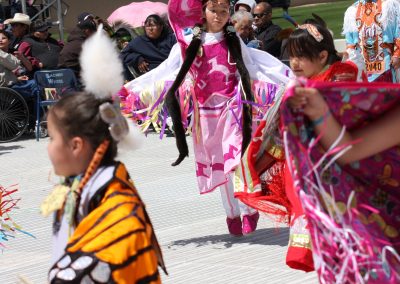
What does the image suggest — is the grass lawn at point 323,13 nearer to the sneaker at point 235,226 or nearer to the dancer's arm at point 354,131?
the sneaker at point 235,226

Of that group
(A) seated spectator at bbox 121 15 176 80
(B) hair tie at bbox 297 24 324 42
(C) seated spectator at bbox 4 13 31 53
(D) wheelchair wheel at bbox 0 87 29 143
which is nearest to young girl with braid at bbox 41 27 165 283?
(B) hair tie at bbox 297 24 324 42

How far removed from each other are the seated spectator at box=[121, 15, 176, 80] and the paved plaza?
2923 mm

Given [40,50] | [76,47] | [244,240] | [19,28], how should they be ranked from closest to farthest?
[244,240], [76,47], [40,50], [19,28]

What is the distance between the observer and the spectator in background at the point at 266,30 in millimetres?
11938

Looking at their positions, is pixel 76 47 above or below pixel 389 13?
below

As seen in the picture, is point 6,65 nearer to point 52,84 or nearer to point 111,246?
point 52,84

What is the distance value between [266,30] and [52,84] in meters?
2.61

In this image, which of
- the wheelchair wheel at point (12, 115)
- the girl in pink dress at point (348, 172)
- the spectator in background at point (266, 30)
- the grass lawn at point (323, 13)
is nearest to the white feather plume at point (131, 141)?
the girl in pink dress at point (348, 172)

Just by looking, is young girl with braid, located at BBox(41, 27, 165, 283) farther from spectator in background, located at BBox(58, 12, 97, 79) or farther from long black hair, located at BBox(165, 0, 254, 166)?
spectator in background, located at BBox(58, 12, 97, 79)

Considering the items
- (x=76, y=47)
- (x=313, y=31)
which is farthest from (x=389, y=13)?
(x=313, y=31)

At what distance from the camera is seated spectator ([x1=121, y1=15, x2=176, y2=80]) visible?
12.4 m

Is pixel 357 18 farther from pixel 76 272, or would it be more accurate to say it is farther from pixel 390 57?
pixel 76 272

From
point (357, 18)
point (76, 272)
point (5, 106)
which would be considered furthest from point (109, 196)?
point (5, 106)

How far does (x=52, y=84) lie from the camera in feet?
39.7
